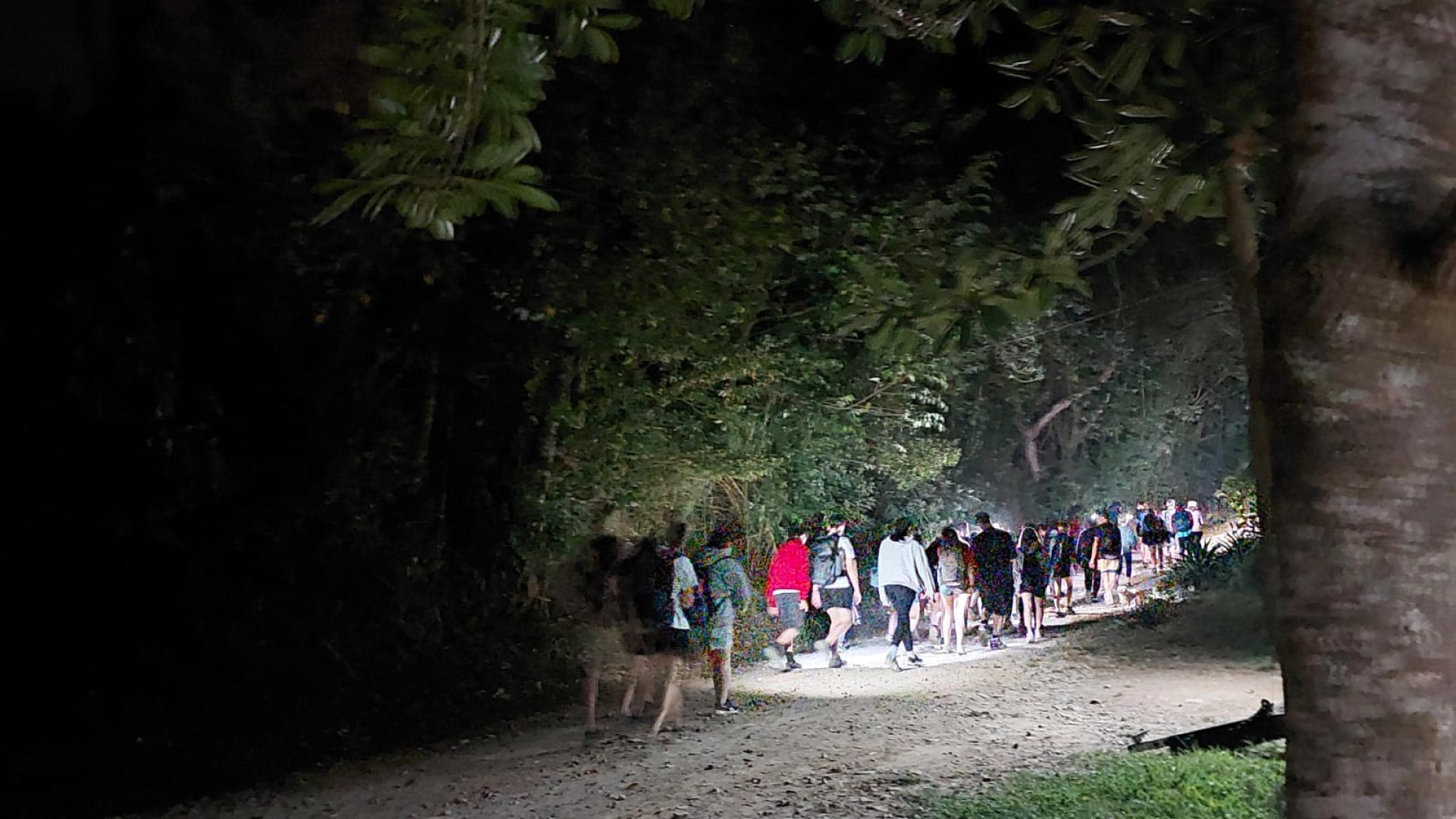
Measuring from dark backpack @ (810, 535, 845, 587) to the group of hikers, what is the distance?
2 cm

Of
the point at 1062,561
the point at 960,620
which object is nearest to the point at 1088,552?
the point at 1062,561

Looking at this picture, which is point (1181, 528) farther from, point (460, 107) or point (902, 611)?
point (460, 107)

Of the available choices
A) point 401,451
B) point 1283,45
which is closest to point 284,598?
point 401,451

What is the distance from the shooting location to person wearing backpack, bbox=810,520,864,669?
14773 mm

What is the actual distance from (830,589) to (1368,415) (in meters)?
14.3

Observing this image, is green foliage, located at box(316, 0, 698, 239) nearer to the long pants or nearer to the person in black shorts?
the long pants

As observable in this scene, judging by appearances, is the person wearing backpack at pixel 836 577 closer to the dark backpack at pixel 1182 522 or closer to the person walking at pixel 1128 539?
the person walking at pixel 1128 539

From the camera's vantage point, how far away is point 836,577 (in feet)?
49.3

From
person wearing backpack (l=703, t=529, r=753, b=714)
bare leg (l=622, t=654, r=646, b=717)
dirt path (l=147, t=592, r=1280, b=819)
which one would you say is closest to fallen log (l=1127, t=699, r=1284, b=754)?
dirt path (l=147, t=592, r=1280, b=819)

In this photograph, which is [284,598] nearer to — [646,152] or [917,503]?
[646,152]

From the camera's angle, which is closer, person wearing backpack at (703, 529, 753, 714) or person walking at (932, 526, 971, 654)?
person wearing backpack at (703, 529, 753, 714)

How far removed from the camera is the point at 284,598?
9.66 metres

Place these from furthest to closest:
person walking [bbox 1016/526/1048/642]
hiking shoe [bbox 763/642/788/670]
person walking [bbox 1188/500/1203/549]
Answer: person walking [bbox 1188/500/1203/549]
person walking [bbox 1016/526/1048/642]
hiking shoe [bbox 763/642/788/670]

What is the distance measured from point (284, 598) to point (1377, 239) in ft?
30.9
